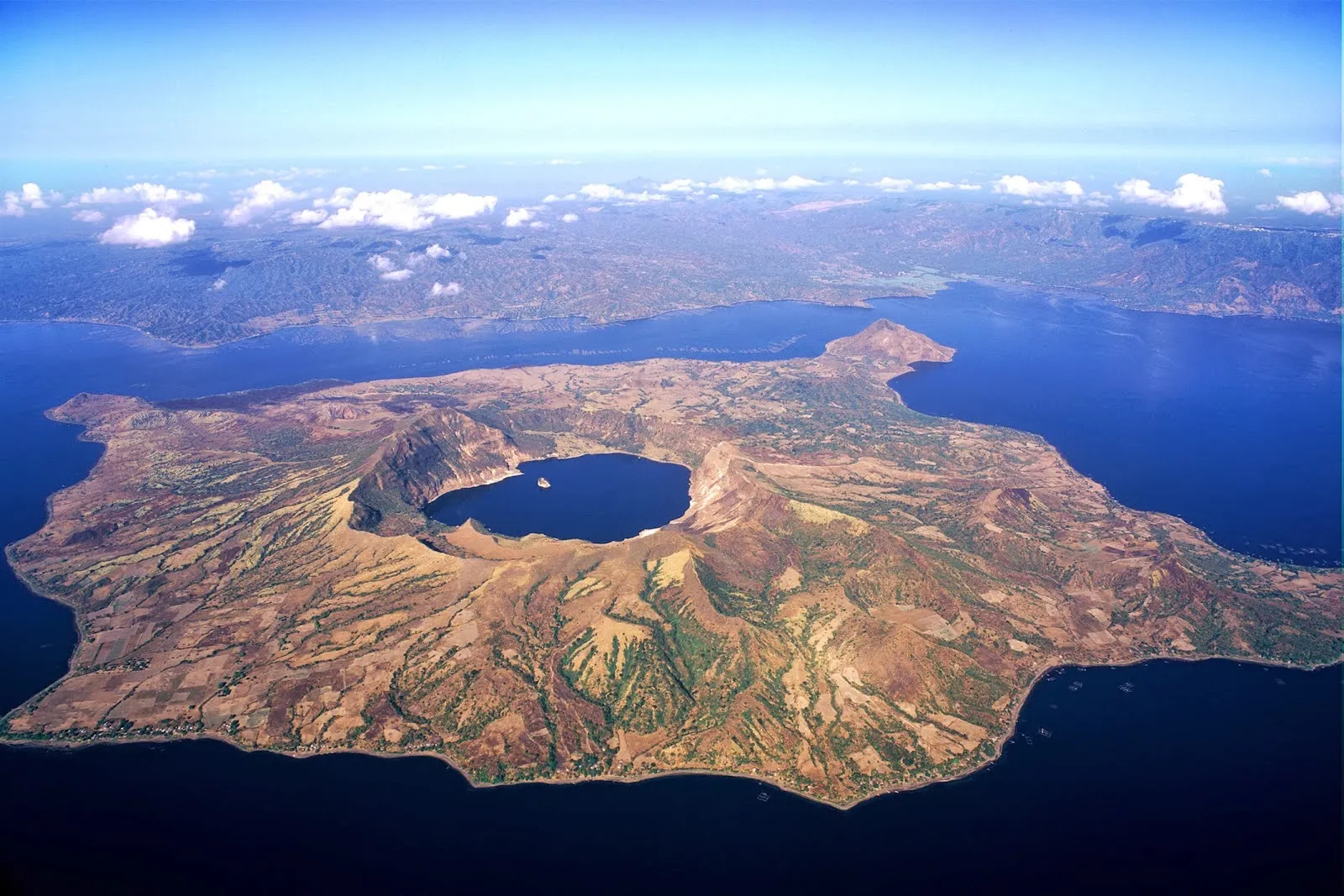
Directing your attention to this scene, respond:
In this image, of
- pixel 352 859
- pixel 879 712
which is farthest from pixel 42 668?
pixel 879 712

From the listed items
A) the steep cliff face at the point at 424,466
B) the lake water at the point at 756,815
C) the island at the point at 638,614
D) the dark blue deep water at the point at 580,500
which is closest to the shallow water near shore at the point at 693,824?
the lake water at the point at 756,815

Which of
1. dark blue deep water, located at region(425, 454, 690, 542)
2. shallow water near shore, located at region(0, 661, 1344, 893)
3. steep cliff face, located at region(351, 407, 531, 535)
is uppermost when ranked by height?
steep cliff face, located at region(351, 407, 531, 535)

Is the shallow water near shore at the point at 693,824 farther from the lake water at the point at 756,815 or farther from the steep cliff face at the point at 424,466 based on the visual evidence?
the steep cliff face at the point at 424,466

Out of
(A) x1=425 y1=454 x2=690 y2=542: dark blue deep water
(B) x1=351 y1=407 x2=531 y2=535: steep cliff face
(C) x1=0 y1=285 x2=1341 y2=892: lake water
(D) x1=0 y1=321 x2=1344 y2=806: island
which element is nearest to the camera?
(C) x1=0 y1=285 x2=1341 y2=892: lake water

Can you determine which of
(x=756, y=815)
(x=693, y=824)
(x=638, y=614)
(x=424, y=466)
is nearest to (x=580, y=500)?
(x=424, y=466)

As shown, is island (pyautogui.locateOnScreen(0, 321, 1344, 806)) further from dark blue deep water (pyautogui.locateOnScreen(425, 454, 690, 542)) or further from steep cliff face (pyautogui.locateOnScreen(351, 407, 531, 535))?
dark blue deep water (pyautogui.locateOnScreen(425, 454, 690, 542))

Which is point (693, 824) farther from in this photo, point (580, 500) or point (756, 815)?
point (580, 500)

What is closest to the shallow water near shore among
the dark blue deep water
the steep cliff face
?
the steep cliff face

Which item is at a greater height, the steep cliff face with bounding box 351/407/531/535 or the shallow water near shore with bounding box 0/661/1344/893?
the steep cliff face with bounding box 351/407/531/535

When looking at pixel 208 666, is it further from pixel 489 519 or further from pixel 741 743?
pixel 741 743
